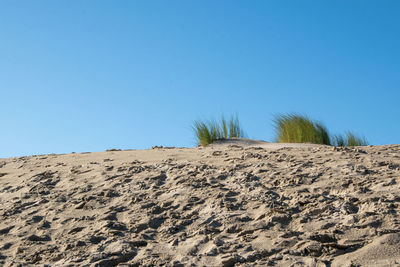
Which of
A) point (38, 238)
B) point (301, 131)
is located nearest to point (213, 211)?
point (38, 238)

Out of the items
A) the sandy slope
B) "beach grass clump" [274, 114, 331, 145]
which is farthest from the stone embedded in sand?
"beach grass clump" [274, 114, 331, 145]

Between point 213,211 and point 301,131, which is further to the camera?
point 301,131

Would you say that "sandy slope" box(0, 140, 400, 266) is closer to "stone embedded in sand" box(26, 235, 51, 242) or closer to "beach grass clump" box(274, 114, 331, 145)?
"stone embedded in sand" box(26, 235, 51, 242)

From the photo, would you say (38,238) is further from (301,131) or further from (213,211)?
(301,131)

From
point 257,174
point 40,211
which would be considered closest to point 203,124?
point 257,174

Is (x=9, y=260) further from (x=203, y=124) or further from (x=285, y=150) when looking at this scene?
(x=203, y=124)

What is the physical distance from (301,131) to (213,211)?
4.03m

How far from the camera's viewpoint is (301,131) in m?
7.24

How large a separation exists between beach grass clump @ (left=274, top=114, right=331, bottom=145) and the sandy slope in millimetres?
1998

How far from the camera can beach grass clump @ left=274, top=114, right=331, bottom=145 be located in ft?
23.8

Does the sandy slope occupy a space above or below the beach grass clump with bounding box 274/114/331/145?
below

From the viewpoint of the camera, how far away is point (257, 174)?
430 centimetres

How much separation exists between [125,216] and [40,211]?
0.89 m

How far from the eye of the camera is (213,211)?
11.6 ft
